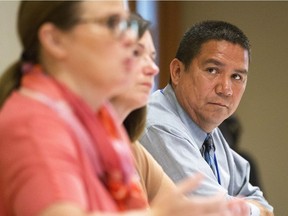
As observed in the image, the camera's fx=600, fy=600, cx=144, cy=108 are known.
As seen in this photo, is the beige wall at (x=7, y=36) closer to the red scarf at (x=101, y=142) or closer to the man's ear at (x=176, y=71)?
the man's ear at (x=176, y=71)

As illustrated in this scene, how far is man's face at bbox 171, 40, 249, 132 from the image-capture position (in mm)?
2273

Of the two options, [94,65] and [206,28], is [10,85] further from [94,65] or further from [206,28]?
[206,28]

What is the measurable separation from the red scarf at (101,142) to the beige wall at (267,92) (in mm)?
3983

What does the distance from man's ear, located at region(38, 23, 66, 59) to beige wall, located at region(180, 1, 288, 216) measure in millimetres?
4045

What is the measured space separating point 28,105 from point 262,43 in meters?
4.14

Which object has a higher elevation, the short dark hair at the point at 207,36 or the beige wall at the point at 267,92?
the short dark hair at the point at 207,36

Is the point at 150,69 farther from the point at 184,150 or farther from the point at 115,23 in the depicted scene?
the point at 184,150

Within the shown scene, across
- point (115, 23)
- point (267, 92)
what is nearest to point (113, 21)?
point (115, 23)

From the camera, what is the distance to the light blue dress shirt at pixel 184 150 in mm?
2039

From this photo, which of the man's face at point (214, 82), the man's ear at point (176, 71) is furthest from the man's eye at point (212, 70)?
the man's ear at point (176, 71)

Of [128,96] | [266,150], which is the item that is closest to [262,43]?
[266,150]

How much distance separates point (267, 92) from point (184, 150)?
2.96 metres

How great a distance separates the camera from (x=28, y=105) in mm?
960

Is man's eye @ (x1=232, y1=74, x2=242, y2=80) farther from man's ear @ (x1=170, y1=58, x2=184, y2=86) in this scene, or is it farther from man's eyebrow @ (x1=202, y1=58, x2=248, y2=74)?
man's ear @ (x1=170, y1=58, x2=184, y2=86)
